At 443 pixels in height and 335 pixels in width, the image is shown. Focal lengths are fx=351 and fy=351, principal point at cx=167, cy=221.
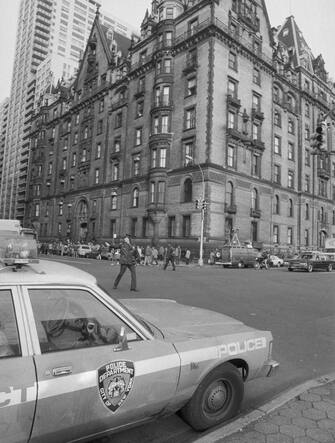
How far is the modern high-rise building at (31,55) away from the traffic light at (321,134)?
109m

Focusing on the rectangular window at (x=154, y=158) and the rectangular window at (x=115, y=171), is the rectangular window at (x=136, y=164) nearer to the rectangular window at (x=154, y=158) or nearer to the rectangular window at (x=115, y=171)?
the rectangular window at (x=154, y=158)

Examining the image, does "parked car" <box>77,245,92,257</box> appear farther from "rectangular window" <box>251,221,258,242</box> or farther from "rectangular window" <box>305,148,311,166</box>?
"rectangular window" <box>305,148,311,166</box>

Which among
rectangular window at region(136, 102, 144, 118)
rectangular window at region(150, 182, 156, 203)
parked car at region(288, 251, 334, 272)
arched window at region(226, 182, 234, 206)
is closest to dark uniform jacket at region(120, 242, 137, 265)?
parked car at region(288, 251, 334, 272)

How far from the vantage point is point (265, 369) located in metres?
3.51

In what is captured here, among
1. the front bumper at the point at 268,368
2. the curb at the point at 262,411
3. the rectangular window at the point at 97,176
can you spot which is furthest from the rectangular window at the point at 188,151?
the front bumper at the point at 268,368

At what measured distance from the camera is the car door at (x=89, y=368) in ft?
7.45

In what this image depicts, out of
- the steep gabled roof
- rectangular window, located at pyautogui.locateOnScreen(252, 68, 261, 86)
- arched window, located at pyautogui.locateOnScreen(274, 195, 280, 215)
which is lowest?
arched window, located at pyautogui.locateOnScreen(274, 195, 280, 215)

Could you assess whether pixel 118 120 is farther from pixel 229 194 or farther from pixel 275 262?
pixel 275 262

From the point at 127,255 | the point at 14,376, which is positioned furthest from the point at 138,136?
the point at 14,376

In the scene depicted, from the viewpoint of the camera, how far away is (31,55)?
120 m

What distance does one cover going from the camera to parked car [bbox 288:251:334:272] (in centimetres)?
2830

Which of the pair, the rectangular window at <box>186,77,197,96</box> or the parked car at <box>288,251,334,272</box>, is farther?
the rectangular window at <box>186,77,197,96</box>

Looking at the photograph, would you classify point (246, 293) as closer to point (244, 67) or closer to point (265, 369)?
point (265, 369)

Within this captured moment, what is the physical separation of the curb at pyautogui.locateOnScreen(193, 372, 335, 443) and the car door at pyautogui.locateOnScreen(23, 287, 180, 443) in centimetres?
53
